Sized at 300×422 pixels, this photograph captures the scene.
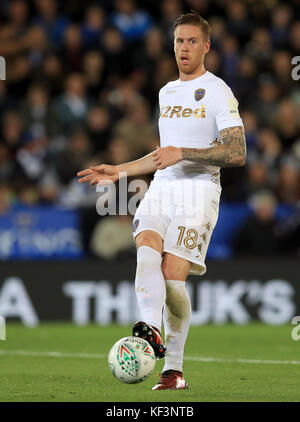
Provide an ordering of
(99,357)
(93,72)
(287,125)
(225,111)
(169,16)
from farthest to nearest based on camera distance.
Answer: (169,16) → (93,72) → (287,125) → (99,357) → (225,111)

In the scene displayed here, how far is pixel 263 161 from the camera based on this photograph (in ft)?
48.0

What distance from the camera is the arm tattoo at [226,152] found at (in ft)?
21.2

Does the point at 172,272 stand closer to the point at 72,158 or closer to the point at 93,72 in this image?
the point at 72,158

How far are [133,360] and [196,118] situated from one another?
173 cm

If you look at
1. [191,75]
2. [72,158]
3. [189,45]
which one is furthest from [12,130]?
[189,45]

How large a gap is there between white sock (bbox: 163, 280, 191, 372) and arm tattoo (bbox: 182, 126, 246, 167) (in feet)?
2.79

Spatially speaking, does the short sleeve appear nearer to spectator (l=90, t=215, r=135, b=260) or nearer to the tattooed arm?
the tattooed arm

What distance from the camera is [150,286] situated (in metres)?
6.46

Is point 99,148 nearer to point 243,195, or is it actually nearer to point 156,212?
point 243,195

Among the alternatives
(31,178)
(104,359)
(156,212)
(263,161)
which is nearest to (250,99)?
(263,161)

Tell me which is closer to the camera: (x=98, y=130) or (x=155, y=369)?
(x=155, y=369)

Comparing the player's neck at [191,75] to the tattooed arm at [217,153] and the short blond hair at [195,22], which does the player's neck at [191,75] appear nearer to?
the short blond hair at [195,22]

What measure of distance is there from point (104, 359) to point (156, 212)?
2.82 m

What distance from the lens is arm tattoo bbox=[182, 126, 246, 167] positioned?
21.2ft
